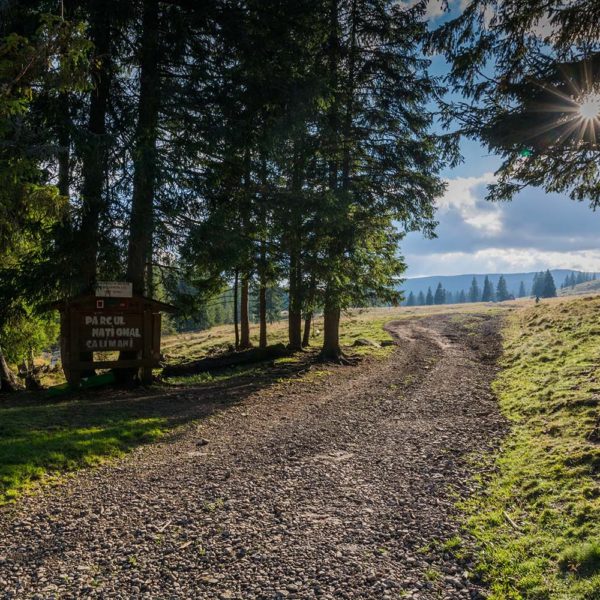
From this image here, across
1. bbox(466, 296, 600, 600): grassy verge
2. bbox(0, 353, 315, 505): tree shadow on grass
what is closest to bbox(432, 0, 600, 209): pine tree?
bbox(466, 296, 600, 600): grassy verge

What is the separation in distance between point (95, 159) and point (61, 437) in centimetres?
682

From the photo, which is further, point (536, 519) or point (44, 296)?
point (44, 296)

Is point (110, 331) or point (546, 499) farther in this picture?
point (110, 331)

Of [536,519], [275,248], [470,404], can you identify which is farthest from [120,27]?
[536,519]

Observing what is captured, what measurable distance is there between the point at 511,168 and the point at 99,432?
1009 centimetres

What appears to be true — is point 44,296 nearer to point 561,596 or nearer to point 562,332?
point 561,596

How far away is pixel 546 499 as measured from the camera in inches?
213

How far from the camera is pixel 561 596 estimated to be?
12.3 feet

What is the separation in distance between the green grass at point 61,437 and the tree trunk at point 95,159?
13.4 feet

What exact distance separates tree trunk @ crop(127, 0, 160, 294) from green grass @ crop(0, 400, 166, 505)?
447cm

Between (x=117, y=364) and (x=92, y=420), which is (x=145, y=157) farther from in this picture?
(x=92, y=420)

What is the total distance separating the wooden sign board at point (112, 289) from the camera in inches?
480

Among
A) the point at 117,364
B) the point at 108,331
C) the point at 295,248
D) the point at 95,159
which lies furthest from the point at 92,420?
the point at 295,248

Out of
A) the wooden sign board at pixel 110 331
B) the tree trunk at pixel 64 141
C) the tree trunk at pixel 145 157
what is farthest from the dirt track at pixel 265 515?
the tree trunk at pixel 64 141
